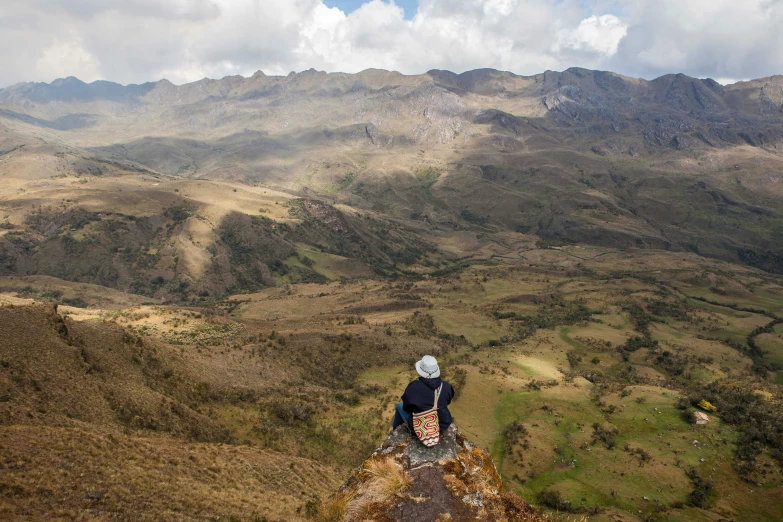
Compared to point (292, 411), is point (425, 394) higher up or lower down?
higher up

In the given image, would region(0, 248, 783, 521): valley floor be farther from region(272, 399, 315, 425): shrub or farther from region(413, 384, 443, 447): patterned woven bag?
region(413, 384, 443, 447): patterned woven bag

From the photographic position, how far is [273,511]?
1459 cm

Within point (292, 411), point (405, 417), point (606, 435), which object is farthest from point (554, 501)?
point (405, 417)

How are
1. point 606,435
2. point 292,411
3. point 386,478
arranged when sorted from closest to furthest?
point 386,478 < point 292,411 < point 606,435

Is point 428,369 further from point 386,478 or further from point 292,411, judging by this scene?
point 292,411

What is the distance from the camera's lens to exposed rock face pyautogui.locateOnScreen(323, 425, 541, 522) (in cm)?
845

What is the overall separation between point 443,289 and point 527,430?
6283 centimetres

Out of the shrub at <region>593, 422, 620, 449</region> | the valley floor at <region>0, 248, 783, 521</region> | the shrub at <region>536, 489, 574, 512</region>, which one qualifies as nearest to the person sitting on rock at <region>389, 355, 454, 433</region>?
the valley floor at <region>0, 248, 783, 521</region>

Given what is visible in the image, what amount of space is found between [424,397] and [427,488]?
5.72ft

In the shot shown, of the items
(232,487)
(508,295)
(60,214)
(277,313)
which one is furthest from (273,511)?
(60,214)

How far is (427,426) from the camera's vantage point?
9461 millimetres

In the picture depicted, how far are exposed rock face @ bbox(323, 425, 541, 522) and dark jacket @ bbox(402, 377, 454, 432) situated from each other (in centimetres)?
66

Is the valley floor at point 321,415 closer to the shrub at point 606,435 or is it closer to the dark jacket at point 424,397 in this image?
the shrub at point 606,435

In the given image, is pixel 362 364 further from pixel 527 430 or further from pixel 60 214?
pixel 60 214
